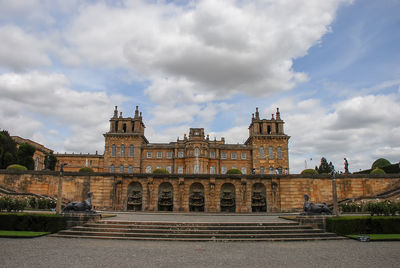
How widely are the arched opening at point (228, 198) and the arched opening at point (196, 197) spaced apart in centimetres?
228

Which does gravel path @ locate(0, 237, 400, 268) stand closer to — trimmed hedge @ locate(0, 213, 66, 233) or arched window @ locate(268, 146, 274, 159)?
trimmed hedge @ locate(0, 213, 66, 233)

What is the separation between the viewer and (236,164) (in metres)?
63.1

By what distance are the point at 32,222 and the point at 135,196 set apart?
56.6 ft

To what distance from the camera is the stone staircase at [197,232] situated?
14.3 meters

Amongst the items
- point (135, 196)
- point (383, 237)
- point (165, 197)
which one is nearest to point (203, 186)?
point (165, 197)

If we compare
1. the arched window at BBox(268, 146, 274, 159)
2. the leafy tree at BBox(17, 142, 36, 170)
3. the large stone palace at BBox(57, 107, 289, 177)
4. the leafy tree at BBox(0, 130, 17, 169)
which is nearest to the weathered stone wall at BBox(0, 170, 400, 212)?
the leafy tree at BBox(17, 142, 36, 170)

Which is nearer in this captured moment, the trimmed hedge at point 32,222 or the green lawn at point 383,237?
the green lawn at point 383,237

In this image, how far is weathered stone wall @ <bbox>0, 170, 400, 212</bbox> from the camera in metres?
32.2

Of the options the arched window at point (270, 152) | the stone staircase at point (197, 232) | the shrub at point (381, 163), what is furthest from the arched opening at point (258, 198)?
the arched window at point (270, 152)

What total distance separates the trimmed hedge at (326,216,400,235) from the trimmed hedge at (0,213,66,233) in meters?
14.0

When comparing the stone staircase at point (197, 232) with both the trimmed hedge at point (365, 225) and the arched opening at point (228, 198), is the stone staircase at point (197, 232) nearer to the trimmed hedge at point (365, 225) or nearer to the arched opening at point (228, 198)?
the trimmed hedge at point (365, 225)

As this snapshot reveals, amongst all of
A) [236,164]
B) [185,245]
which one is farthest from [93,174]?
[236,164]

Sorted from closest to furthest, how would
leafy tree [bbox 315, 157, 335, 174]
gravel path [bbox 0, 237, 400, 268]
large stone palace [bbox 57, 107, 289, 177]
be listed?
gravel path [bbox 0, 237, 400, 268] < large stone palace [bbox 57, 107, 289, 177] < leafy tree [bbox 315, 157, 335, 174]

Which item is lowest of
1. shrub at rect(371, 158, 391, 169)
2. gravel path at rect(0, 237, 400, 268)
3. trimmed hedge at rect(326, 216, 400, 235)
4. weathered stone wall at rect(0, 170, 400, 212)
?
gravel path at rect(0, 237, 400, 268)
